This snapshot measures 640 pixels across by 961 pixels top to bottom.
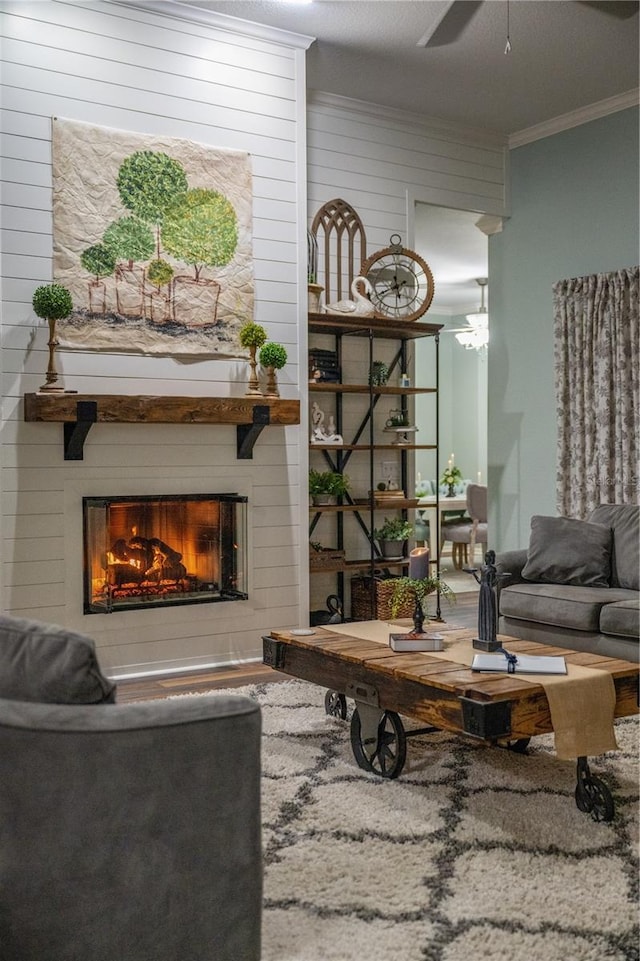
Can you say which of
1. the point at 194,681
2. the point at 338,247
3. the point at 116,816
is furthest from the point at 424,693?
the point at 338,247

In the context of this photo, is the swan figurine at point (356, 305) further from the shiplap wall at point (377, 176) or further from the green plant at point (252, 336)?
the green plant at point (252, 336)

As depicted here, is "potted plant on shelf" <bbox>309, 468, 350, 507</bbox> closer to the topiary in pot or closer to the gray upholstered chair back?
the topiary in pot

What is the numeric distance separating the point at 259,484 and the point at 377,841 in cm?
287

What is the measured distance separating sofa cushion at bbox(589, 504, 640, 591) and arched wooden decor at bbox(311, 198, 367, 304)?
7.36 feet

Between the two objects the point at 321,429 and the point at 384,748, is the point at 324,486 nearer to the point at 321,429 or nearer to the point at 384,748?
the point at 321,429

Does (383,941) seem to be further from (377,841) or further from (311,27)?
(311,27)

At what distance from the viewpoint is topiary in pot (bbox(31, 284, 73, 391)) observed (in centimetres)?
442

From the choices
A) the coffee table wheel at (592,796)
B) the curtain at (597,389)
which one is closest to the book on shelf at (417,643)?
the coffee table wheel at (592,796)

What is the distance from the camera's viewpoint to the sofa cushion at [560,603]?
15.1 feet

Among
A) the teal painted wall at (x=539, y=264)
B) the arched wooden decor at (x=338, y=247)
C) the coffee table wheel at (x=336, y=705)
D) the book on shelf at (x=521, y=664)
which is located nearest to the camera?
the book on shelf at (x=521, y=664)

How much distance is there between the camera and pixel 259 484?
5.36m

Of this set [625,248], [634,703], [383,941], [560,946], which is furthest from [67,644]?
[625,248]

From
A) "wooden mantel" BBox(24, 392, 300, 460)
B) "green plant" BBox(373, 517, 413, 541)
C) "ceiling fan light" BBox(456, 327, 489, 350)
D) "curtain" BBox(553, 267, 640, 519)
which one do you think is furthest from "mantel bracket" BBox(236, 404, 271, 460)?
"ceiling fan light" BBox(456, 327, 489, 350)

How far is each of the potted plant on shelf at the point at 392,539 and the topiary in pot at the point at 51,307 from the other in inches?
97.2
